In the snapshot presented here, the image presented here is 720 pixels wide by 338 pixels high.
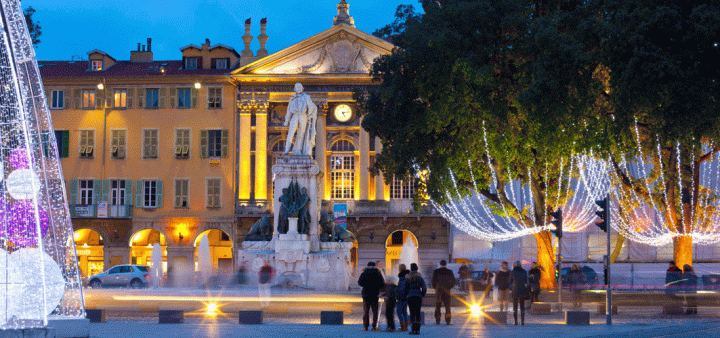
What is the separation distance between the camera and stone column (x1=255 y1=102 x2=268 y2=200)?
49.7m

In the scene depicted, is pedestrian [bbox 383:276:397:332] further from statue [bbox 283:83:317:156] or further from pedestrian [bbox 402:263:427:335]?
statue [bbox 283:83:317:156]

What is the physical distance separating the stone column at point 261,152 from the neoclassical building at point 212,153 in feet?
0.18

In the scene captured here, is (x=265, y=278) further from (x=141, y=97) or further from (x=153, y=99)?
(x=141, y=97)

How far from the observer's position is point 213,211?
5031cm

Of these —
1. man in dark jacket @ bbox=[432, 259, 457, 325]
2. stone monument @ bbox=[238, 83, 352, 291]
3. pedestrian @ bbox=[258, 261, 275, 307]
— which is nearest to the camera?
man in dark jacket @ bbox=[432, 259, 457, 325]

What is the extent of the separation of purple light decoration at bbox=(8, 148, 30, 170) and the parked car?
26.2 metres

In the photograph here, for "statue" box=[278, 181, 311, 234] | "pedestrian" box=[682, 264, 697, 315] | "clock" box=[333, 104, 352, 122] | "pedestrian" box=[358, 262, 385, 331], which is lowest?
"pedestrian" box=[682, 264, 697, 315]

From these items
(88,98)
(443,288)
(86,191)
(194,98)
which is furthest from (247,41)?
(443,288)

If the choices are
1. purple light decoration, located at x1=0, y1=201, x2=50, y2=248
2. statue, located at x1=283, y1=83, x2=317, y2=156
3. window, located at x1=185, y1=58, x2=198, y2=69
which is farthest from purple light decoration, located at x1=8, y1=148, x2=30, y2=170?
window, located at x1=185, y1=58, x2=198, y2=69

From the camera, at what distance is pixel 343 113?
50969mm

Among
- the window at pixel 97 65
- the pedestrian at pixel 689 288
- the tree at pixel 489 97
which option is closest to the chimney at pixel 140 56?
the window at pixel 97 65

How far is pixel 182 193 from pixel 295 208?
28.6m

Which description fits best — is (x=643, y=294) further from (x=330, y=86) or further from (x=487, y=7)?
(x=330, y=86)

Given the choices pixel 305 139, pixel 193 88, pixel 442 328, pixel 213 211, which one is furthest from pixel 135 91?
pixel 442 328
